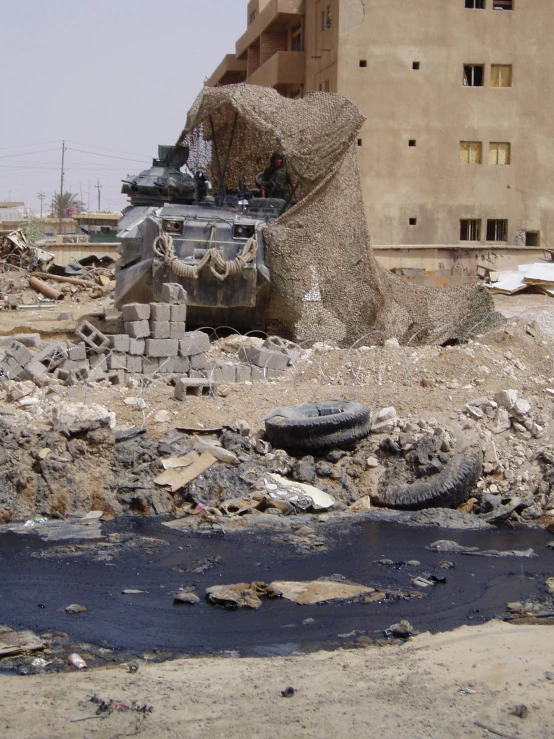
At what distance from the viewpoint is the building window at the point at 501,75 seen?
28.2m

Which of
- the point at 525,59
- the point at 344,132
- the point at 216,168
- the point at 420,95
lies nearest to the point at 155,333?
the point at 344,132

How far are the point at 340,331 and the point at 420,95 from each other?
15.8m

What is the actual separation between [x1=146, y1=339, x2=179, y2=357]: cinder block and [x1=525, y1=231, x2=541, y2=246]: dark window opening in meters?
19.6

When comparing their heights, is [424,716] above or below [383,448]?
below

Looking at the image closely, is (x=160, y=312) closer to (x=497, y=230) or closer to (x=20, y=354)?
(x=20, y=354)

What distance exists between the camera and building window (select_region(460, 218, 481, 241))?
28750 mm

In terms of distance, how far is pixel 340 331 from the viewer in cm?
1405

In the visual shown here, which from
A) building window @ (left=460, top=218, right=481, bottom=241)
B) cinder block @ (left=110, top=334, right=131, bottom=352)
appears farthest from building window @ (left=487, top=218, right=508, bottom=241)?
cinder block @ (left=110, top=334, right=131, bottom=352)

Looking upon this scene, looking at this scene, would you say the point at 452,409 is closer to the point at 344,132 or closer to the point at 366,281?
the point at 366,281

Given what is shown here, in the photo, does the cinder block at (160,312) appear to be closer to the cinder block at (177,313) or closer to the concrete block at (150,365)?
the cinder block at (177,313)

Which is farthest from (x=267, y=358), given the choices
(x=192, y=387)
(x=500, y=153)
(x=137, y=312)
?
(x=500, y=153)

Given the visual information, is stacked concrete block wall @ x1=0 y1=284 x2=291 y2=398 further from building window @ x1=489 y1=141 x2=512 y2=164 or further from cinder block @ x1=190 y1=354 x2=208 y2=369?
building window @ x1=489 y1=141 x2=512 y2=164

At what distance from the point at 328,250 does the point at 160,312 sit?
3285 millimetres

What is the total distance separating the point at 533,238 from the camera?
2914 cm
